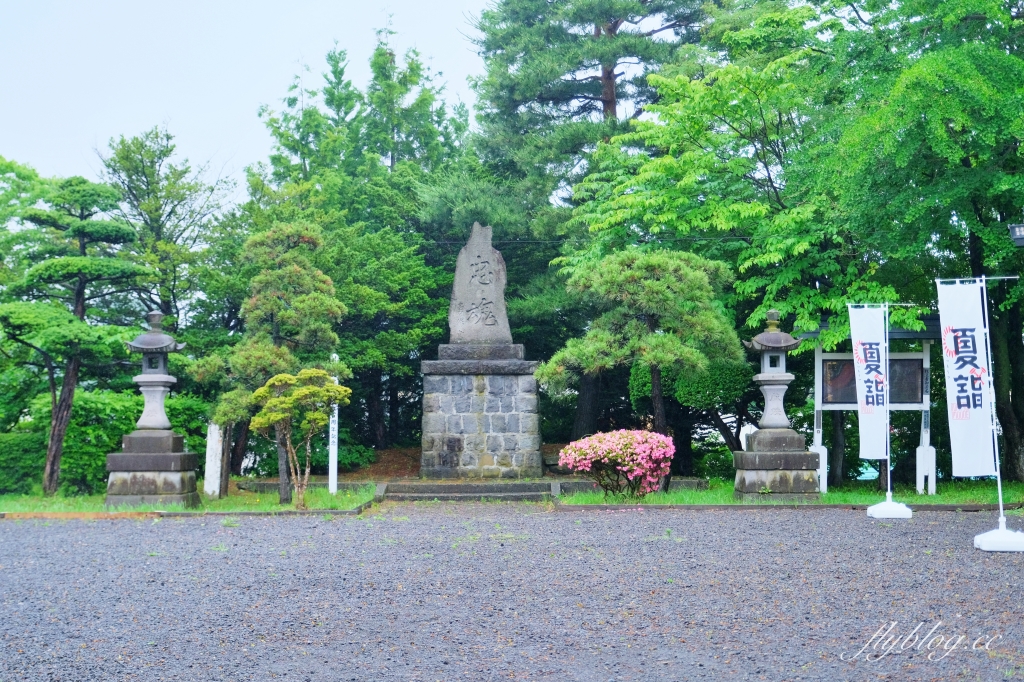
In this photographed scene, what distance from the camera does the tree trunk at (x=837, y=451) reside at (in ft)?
48.6

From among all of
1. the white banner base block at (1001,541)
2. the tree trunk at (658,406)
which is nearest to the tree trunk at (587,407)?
the tree trunk at (658,406)

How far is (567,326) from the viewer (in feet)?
60.6

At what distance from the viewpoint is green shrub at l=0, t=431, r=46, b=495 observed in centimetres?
1472

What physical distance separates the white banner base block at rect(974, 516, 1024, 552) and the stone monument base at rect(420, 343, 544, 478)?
7.87m

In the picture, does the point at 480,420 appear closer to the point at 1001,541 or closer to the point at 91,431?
the point at 91,431

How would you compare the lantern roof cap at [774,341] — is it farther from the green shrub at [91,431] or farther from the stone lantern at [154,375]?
the green shrub at [91,431]

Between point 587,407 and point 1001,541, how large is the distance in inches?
414

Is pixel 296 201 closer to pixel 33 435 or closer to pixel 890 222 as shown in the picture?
pixel 33 435

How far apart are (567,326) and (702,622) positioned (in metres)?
13.3

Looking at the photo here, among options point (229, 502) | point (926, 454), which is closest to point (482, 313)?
point (229, 502)

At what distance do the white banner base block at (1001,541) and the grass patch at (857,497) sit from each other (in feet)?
11.2

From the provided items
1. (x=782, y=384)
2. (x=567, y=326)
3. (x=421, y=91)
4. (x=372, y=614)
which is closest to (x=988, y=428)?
(x=782, y=384)

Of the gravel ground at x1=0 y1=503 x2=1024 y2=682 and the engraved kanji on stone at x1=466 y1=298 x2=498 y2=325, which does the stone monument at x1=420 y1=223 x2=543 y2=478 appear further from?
the gravel ground at x1=0 y1=503 x2=1024 y2=682

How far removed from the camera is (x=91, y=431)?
14.5 meters
